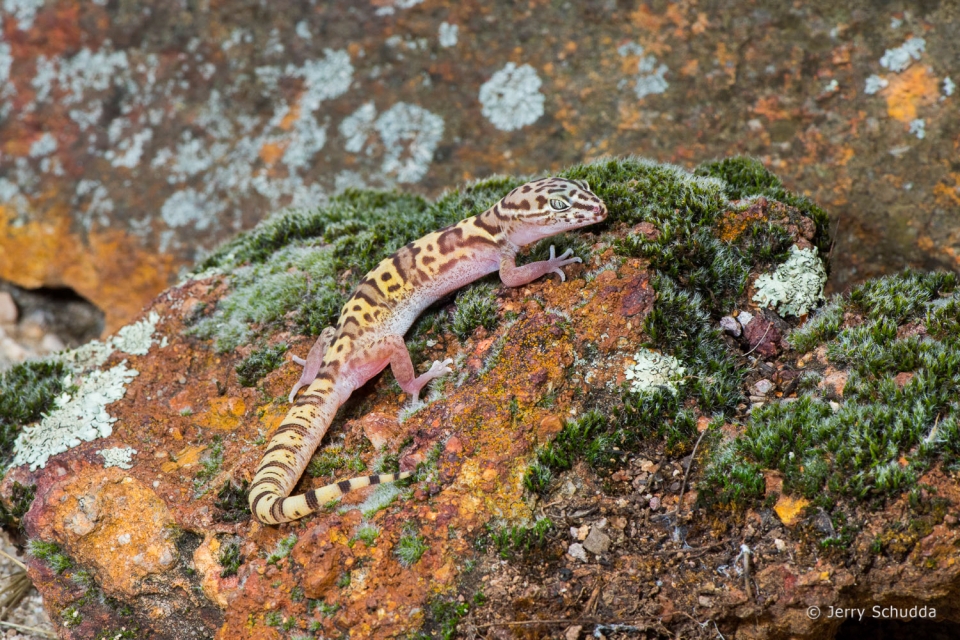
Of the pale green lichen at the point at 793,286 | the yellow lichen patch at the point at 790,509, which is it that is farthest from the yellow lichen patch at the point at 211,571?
the pale green lichen at the point at 793,286

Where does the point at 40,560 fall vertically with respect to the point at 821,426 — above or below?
below

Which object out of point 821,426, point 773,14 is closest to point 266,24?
point 773,14

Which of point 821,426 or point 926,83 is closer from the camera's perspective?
point 821,426

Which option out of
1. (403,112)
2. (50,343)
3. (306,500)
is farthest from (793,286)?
(50,343)

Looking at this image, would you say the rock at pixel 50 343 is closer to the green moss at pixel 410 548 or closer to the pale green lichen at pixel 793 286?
the green moss at pixel 410 548

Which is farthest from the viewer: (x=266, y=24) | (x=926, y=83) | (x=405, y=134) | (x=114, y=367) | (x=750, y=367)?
(x=266, y=24)

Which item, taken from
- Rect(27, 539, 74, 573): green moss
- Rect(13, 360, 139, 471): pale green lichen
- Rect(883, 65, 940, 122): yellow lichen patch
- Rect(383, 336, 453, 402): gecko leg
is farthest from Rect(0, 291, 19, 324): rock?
Rect(883, 65, 940, 122): yellow lichen patch

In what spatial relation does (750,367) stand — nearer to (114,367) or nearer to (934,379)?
(934,379)
